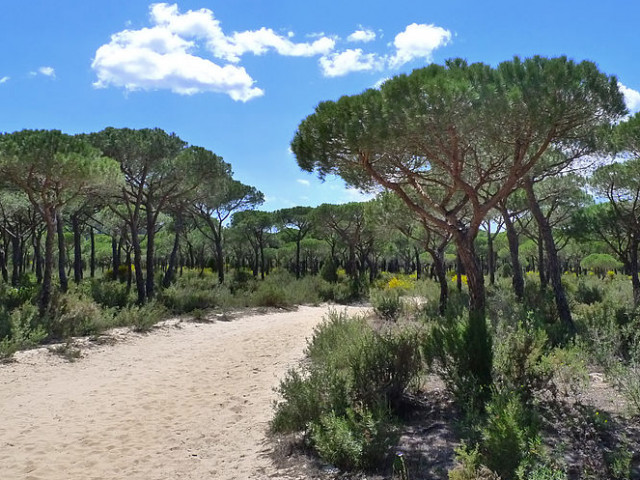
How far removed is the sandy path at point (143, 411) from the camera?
473 centimetres

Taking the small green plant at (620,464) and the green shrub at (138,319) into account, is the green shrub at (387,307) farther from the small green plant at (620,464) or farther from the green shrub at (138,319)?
the small green plant at (620,464)

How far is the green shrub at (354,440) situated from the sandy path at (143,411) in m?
0.53

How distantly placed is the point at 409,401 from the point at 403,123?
3800 mm

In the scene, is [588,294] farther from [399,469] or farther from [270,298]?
[399,469]

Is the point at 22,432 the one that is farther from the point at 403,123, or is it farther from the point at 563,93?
the point at 563,93

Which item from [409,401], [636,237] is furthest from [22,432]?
[636,237]

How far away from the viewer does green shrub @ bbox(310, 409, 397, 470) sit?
401cm

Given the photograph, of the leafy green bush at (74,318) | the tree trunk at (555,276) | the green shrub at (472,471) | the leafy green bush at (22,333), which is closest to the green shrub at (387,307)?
the tree trunk at (555,276)

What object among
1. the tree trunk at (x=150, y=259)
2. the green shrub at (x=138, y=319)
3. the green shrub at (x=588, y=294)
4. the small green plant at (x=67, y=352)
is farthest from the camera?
the tree trunk at (x=150, y=259)

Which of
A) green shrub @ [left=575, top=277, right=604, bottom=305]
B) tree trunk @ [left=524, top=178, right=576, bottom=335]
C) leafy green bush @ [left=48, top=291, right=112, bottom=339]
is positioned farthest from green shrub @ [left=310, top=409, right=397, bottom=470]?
green shrub @ [left=575, top=277, right=604, bottom=305]

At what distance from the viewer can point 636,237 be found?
14633 millimetres

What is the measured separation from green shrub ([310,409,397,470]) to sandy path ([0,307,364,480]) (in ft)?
1.74

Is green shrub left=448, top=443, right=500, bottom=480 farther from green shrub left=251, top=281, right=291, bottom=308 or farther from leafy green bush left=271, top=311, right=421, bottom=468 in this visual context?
green shrub left=251, top=281, right=291, bottom=308

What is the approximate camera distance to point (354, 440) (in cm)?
408
